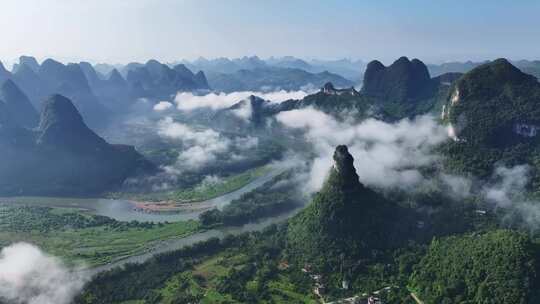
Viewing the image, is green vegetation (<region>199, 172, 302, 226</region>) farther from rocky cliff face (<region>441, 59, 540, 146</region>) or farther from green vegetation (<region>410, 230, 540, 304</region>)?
green vegetation (<region>410, 230, 540, 304</region>)

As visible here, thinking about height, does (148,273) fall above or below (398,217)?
below

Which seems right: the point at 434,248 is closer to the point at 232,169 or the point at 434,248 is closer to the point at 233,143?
the point at 232,169

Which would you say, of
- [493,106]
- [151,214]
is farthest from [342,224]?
[493,106]

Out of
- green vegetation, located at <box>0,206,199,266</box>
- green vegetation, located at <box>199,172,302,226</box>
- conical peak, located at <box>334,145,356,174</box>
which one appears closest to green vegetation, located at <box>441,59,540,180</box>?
conical peak, located at <box>334,145,356,174</box>

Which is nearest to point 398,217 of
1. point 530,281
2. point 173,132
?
point 530,281

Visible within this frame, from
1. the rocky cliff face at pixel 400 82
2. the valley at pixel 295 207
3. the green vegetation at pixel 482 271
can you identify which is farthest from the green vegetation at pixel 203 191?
the rocky cliff face at pixel 400 82

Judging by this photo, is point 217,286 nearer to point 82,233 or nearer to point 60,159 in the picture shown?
point 82,233

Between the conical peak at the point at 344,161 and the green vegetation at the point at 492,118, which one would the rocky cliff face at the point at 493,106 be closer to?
the green vegetation at the point at 492,118

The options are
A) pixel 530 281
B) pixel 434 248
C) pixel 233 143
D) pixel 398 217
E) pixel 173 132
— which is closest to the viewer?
pixel 530 281
